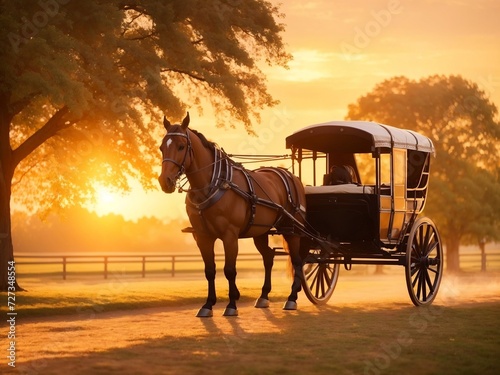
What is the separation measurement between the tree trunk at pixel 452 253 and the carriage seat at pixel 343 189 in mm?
28141

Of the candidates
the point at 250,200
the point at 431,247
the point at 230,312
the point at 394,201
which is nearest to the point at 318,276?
the point at 431,247

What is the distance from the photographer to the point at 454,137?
139ft

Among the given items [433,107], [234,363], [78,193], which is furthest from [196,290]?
[433,107]

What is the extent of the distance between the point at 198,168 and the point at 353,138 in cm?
510

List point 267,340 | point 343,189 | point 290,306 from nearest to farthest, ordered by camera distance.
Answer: point 267,340 < point 290,306 < point 343,189

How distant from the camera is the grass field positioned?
883 cm

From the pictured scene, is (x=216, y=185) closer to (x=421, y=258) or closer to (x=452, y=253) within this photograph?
(x=421, y=258)

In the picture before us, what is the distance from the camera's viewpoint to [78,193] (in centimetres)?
2562

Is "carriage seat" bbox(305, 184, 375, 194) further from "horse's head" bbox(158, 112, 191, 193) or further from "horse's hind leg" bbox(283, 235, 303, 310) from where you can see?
"horse's head" bbox(158, 112, 191, 193)

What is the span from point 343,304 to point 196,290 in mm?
6684

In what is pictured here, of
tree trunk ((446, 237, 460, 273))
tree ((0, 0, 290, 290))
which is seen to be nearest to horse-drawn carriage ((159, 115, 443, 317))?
tree ((0, 0, 290, 290))

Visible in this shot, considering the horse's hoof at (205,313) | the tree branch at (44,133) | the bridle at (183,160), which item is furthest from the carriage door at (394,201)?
the tree branch at (44,133)

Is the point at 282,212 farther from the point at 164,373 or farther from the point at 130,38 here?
the point at 130,38

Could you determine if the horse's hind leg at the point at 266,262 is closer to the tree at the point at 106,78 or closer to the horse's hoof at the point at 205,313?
the horse's hoof at the point at 205,313
